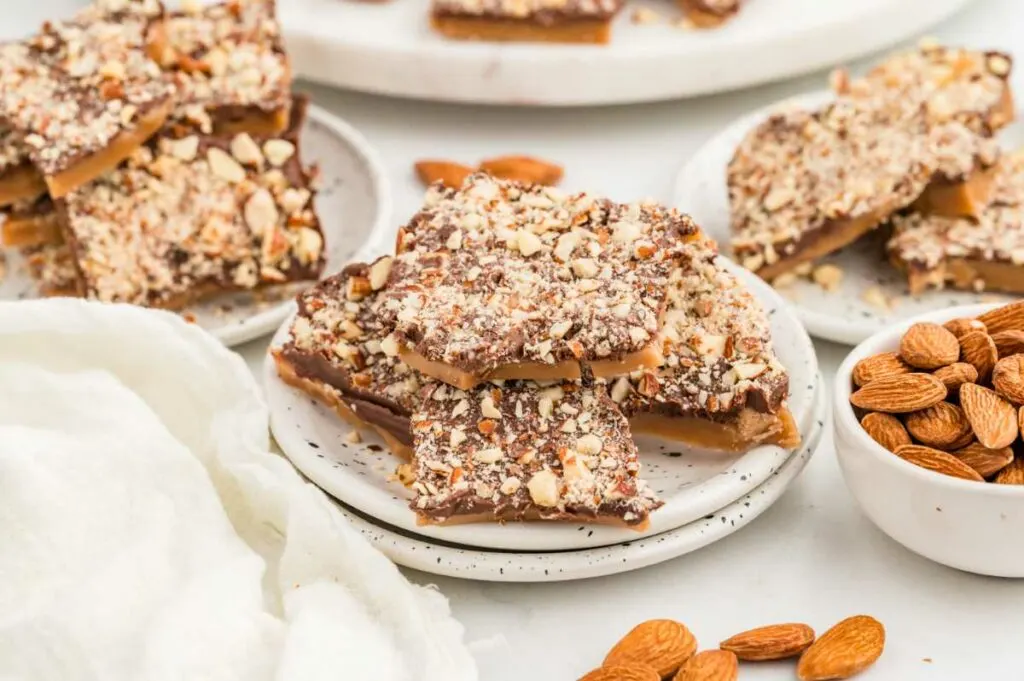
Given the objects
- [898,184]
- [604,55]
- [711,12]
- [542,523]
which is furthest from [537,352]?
[711,12]

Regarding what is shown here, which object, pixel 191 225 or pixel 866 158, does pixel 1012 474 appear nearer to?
pixel 866 158

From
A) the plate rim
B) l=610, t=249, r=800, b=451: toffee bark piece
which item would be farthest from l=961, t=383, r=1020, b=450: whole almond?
the plate rim

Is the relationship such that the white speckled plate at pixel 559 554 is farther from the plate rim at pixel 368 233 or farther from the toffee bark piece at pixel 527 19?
the toffee bark piece at pixel 527 19

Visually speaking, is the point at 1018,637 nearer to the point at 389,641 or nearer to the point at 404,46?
the point at 389,641

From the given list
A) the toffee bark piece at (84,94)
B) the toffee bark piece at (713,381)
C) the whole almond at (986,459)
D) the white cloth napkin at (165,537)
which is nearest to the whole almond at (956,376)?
the whole almond at (986,459)

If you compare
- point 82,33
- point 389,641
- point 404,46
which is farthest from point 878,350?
point 82,33

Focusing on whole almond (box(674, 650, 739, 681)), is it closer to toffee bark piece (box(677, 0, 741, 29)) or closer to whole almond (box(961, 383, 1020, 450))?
whole almond (box(961, 383, 1020, 450))
